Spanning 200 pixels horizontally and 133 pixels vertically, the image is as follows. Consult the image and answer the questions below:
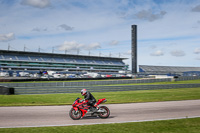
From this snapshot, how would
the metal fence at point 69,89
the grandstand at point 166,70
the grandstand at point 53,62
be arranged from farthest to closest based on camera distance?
the grandstand at point 166,70 → the grandstand at point 53,62 → the metal fence at point 69,89

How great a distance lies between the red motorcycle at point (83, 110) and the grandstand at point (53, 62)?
88901 millimetres

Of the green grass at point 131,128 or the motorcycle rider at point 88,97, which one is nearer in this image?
the green grass at point 131,128

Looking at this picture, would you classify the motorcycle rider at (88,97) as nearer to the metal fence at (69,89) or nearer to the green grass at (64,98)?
the green grass at (64,98)

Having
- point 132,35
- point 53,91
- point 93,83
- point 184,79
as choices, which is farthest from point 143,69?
point 53,91

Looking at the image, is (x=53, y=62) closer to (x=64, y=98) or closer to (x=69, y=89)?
(x=69, y=89)

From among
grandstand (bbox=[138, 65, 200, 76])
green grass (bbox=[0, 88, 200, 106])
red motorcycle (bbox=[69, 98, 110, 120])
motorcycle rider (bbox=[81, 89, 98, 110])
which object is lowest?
→ green grass (bbox=[0, 88, 200, 106])

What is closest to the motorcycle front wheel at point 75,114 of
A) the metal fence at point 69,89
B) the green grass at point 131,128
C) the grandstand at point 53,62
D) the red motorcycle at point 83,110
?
the red motorcycle at point 83,110

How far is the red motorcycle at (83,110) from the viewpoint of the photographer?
10.1m

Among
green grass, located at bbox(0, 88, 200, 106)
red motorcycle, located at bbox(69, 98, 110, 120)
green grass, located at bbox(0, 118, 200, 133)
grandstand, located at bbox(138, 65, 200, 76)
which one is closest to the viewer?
green grass, located at bbox(0, 118, 200, 133)

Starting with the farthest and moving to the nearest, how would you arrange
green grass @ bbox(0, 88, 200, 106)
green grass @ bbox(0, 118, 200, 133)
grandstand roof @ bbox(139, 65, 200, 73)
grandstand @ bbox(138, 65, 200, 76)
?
grandstand roof @ bbox(139, 65, 200, 73)
grandstand @ bbox(138, 65, 200, 76)
green grass @ bbox(0, 88, 200, 106)
green grass @ bbox(0, 118, 200, 133)

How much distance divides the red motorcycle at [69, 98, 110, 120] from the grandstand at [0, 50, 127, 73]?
8890 centimetres

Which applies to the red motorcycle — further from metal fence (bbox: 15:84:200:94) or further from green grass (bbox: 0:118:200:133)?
metal fence (bbox: 15:84:200:94)

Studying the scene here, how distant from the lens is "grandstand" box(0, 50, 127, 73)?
104 metres

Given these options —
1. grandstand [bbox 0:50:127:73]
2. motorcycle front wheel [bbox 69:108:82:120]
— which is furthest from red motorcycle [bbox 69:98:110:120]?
grandstand [bbox 0:50:127:73]
